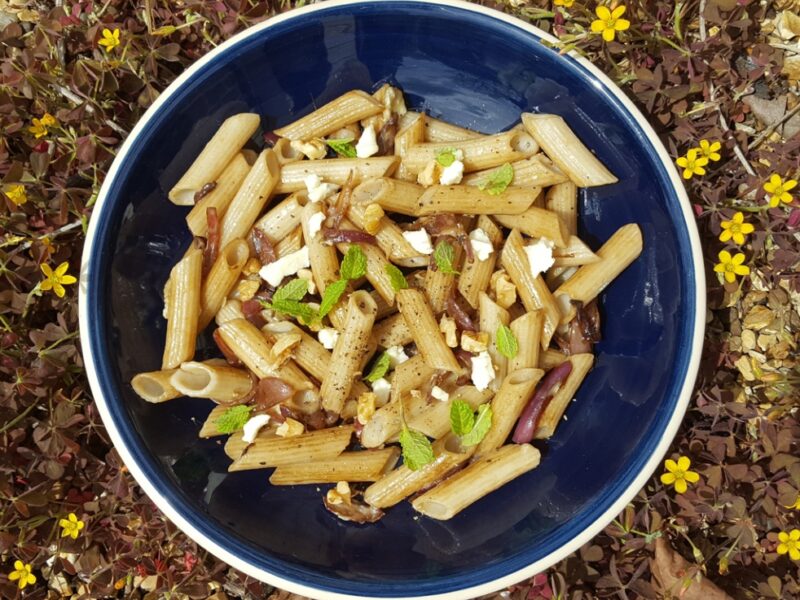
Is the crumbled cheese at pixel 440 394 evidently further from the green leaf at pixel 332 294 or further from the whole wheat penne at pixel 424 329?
the green leaf at pixel 332 294

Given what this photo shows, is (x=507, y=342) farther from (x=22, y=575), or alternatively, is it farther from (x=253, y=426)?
(x=22, y=575)

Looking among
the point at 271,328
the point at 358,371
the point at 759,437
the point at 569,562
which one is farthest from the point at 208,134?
the point at 759,437

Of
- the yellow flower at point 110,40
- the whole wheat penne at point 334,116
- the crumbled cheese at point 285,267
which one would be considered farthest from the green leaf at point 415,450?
the yellow flower at point 110,40

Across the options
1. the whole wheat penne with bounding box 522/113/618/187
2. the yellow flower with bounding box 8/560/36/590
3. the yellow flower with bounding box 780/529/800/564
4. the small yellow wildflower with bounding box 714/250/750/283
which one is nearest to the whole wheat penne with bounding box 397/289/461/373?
the whole wheat penne with bounding box 522/113/618/187

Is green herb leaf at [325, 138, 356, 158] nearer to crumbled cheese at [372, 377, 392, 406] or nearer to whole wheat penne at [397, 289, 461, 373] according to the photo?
whole wheat penne at [397, 289, 461, 373]

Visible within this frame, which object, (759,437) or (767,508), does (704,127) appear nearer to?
(759,437)

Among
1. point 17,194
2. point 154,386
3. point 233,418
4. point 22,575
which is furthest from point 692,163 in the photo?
point 22,575
